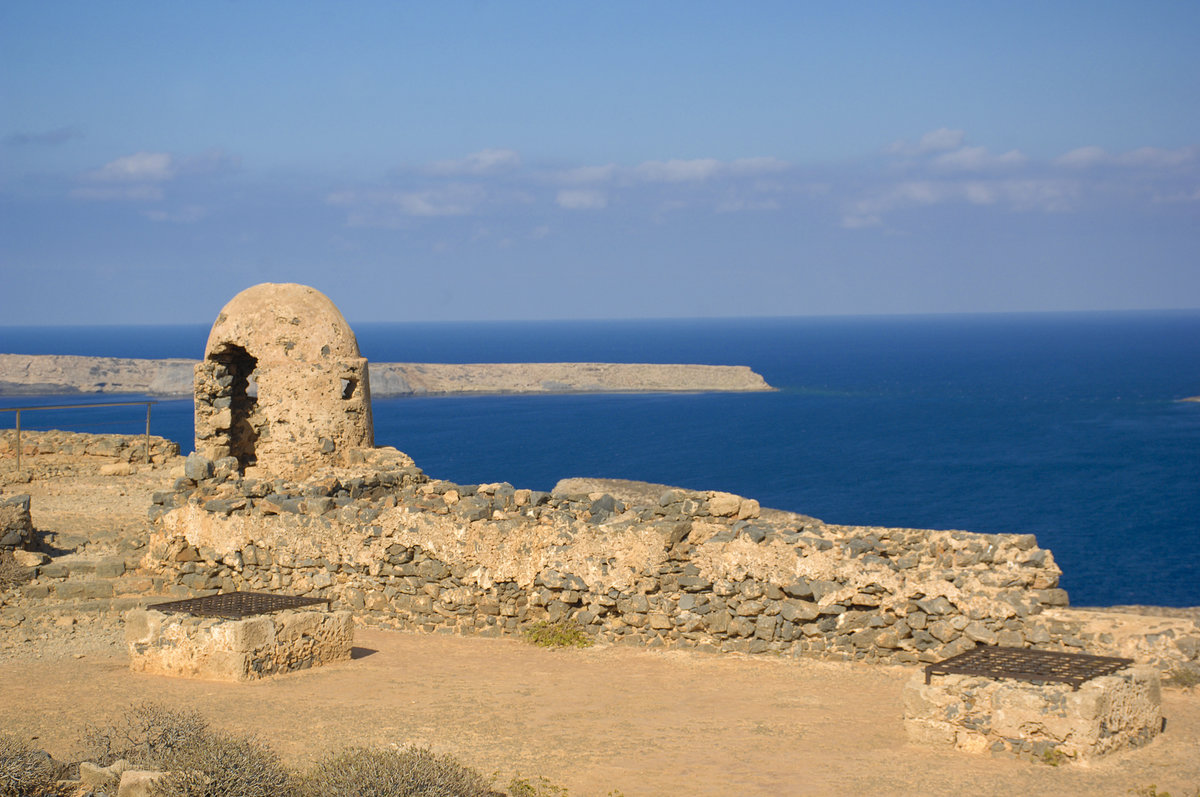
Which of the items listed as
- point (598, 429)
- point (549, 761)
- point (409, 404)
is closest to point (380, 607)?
point (549, 761)

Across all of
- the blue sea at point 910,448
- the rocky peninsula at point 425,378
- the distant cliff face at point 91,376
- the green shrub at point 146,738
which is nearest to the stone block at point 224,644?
the green shrub at point 146,738

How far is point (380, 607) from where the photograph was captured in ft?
35.2

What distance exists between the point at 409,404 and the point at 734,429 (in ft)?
112

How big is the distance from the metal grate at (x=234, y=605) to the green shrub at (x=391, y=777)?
10.1 feet

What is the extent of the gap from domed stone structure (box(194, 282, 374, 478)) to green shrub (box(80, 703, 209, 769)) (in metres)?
6.52

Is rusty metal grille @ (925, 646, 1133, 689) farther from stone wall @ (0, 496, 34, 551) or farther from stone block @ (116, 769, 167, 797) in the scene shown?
stone wall @ (0, 496, 34, 551)

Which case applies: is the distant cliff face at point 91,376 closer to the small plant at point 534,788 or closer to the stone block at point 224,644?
the stone block at point 224,644

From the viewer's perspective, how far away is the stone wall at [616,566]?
8.60 m

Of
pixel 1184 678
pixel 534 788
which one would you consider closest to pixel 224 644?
pixel 534 788

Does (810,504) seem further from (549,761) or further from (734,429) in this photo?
(549,761)

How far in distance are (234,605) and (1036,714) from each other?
6238 millimetres

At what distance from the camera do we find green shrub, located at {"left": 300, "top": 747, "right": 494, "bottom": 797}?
519 cm

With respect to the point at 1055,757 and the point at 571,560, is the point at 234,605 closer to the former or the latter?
the point at 571,560

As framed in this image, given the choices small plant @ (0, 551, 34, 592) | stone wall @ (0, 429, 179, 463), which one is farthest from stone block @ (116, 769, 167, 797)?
stone wall @ (0, 429, 179, 463)
